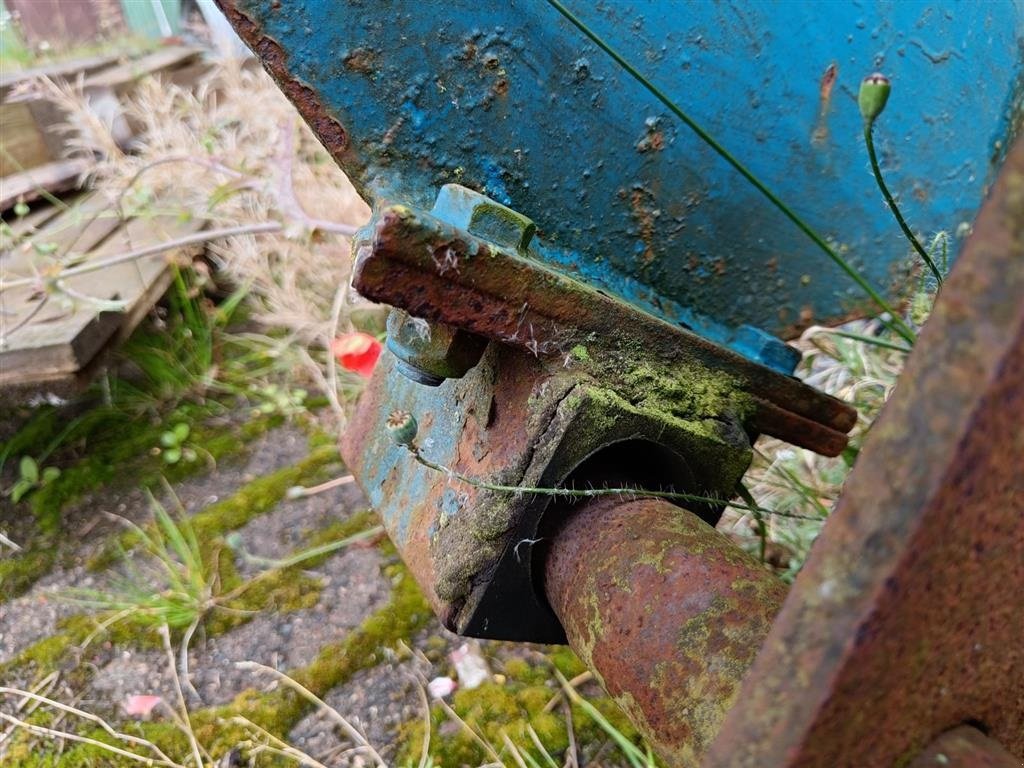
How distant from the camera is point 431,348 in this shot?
36.9 inches

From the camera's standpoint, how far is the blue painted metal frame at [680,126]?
35.4 inches

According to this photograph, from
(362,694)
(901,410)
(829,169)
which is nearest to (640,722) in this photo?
(901,410)

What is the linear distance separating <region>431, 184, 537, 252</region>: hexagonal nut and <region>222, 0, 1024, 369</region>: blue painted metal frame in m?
0.05

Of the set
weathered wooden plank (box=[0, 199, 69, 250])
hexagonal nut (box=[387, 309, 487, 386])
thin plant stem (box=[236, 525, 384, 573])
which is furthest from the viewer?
weathered wooden plank (box=[0, 199, 69, 250])

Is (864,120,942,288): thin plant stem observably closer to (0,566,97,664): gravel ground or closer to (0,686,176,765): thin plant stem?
(0,686,176,765): thin plant stem

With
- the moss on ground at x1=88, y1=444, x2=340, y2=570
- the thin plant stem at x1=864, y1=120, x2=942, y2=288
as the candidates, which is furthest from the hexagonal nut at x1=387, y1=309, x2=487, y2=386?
the moss on ground at x1=88, y1=444, x2=340, y2=570

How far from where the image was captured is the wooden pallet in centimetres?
192

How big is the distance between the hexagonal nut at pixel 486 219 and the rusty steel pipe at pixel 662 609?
0.34 meters

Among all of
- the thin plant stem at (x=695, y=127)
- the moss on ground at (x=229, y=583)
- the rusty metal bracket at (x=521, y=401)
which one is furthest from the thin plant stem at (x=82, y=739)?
the thin plant stem at (x=695, y=127)

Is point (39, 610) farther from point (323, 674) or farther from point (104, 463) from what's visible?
point (323, 674)

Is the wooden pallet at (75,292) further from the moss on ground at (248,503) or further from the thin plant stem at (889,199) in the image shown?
the thin plant stem at (889,199)

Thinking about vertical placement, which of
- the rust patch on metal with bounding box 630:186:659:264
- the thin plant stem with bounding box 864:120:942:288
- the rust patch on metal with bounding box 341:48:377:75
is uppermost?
the thin plant stem with bounding box 864:120:942:288

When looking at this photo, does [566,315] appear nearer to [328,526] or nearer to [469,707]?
[469,707]

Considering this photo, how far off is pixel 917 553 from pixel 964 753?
187mm
